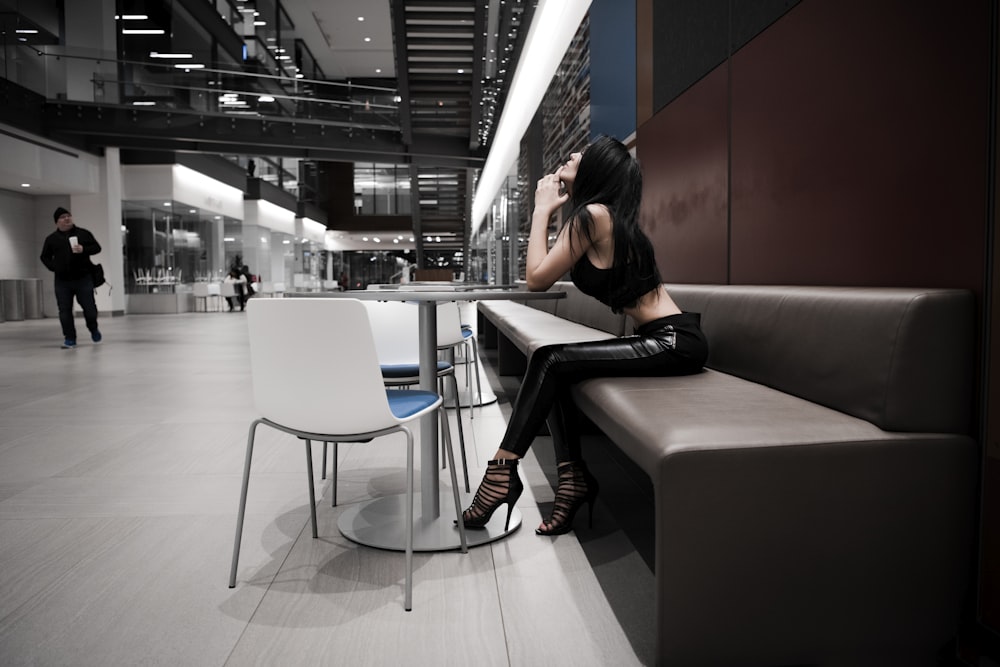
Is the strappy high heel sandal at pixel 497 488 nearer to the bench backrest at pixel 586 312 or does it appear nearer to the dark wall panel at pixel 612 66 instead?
the bench backrest at pixel 586 312

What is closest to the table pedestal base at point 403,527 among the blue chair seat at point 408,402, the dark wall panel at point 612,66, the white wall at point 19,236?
the blue chair seat at point 408,402

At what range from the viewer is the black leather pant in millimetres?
2158

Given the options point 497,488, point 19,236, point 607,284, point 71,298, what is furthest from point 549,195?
point 19,236

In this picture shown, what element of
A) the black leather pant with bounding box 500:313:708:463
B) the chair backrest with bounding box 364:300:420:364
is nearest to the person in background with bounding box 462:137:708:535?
the black leather pant with bounding box 500:313:708:463

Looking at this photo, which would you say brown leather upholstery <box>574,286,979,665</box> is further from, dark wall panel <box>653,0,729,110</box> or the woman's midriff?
dark wall panel <box>653,0,729,110</box>

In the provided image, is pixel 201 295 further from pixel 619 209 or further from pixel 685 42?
pixel 619 209

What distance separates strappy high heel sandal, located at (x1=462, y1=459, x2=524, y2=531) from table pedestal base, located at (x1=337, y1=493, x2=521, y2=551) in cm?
10

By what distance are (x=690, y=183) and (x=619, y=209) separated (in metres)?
1.42

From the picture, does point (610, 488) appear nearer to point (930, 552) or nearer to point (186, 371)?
point (930, 552)

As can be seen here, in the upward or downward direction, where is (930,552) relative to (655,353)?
downward

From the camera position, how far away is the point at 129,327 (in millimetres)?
12828

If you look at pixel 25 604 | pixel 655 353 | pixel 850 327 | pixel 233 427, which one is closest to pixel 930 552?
pixel 850 327

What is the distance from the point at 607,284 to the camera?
2250 millimetres

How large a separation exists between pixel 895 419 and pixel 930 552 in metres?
0.29
